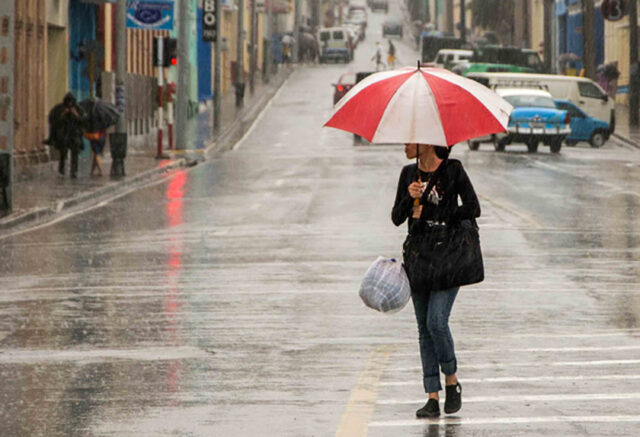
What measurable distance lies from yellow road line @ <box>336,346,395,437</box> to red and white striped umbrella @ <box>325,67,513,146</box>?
1482 millimetres

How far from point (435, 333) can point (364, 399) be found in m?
0.85

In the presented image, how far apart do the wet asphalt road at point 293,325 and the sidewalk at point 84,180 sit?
3.20 ft

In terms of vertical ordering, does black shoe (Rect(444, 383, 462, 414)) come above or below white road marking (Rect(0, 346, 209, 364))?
above

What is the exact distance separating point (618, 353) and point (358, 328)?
7.14 feet

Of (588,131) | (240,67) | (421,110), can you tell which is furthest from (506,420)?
(240,67)

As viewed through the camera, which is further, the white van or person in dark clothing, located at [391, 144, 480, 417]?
the white van

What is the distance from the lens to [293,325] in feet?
39.4

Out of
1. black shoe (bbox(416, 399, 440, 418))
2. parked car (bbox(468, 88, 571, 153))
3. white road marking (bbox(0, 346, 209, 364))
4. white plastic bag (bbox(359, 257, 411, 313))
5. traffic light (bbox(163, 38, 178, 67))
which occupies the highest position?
traffic light (bbox(163, 38, 178, 67))

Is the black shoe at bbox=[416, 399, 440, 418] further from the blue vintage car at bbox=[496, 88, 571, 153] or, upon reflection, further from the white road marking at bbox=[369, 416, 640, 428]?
the blue vintage car at bbox=[496, 88, 571, 153]

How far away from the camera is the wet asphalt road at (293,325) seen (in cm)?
848

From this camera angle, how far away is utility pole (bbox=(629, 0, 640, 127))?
53.7 meters

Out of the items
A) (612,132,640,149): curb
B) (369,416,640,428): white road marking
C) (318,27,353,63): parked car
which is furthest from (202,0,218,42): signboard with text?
(318,27,353,63): parked car

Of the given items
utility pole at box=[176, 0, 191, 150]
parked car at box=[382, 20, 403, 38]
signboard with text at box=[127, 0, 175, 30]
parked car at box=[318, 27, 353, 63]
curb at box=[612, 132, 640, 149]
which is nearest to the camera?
signboard with text at box=[127, 0, 175, 30]

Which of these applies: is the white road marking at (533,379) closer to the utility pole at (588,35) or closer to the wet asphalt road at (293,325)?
the wet asphalt road at (293,325)
